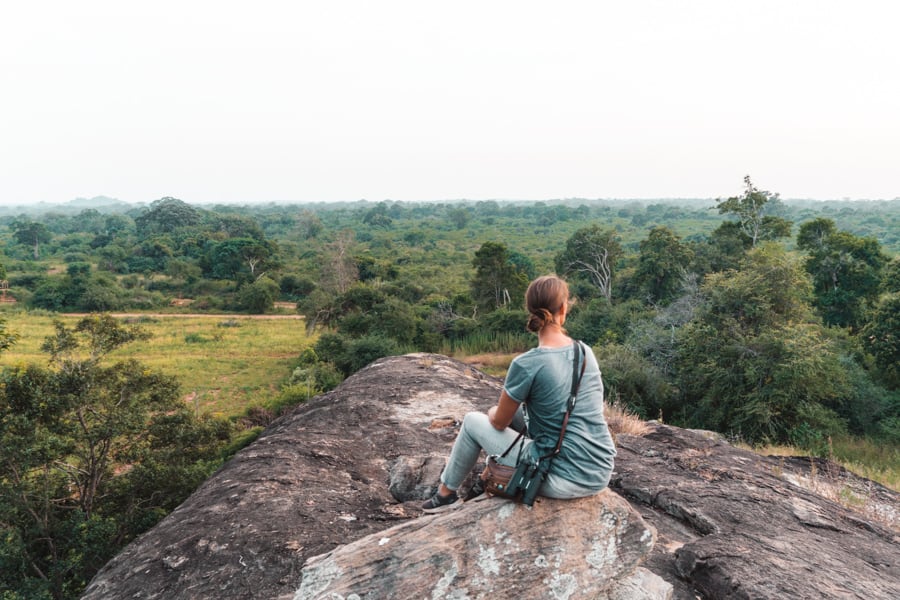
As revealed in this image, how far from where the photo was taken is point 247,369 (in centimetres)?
2484

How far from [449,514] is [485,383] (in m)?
6.64

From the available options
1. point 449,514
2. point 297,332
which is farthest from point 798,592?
point 297,332

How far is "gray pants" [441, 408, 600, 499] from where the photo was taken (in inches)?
122

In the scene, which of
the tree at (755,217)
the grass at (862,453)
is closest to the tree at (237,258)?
the tree at (755,217)

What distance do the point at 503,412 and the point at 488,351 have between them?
23701mm

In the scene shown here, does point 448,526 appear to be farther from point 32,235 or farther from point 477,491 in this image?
point 32,235

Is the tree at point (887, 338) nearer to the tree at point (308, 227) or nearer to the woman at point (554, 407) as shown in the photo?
the woman at point (554, 407)

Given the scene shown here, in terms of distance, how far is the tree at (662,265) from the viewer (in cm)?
2738

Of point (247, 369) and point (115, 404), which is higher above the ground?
point (115, 404)

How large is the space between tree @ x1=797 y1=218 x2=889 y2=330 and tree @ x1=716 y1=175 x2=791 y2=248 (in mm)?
2274

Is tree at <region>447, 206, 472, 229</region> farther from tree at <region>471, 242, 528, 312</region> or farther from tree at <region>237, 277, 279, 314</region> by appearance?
tree at <region>471, 242, 528, 312</region>

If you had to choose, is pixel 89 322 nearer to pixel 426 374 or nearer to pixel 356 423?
pixel 356 423

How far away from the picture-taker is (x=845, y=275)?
2331 cm

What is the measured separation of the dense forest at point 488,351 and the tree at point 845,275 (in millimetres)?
68
